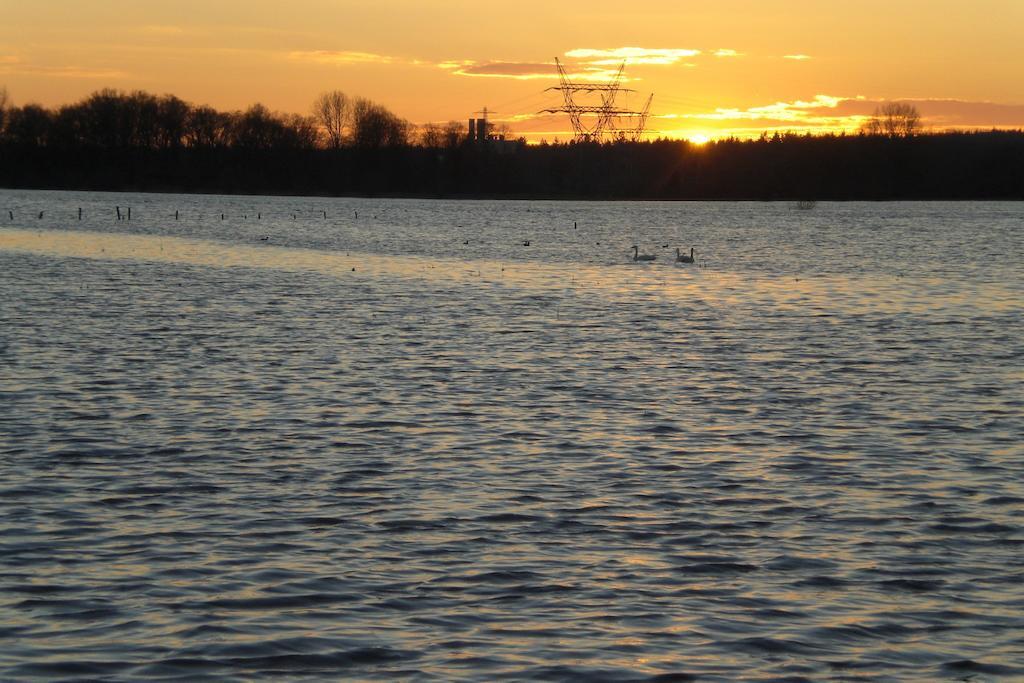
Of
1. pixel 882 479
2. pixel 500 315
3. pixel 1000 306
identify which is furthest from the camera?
pixel 1000 306

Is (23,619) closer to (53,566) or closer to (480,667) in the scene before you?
(53,566)

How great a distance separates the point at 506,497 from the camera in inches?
602

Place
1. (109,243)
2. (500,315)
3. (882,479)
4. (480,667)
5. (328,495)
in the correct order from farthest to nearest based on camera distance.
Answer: (109,243) < (500,315) < (882,479) < (328,495) < (480,667)

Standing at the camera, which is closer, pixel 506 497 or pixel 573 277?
pixel 506 497

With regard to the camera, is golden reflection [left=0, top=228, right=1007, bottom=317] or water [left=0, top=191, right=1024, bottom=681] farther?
golden reflection [left=0, top=228, right=1007, bottom=317]

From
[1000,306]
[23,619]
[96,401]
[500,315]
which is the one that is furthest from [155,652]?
[1000,306]

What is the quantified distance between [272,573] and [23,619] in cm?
236

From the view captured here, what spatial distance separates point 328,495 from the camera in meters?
15.3

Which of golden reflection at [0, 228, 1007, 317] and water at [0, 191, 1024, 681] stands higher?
golden reflection at [0, 228, 1007, 317]

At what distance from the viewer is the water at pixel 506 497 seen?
409 inches

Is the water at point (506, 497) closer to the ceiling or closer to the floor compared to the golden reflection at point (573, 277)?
closer to the floor

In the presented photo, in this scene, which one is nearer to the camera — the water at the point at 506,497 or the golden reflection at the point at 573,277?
the water at the point at 506,497

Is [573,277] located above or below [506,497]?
above

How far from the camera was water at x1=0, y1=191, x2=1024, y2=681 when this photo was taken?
10391 millimetres
